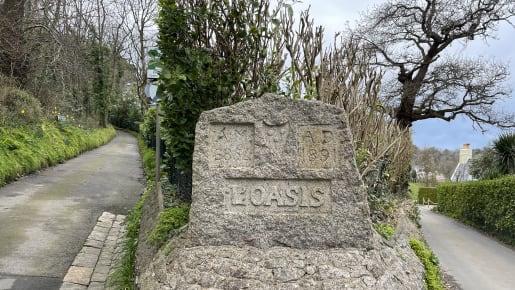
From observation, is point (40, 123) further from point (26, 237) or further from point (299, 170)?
point (299, 170)

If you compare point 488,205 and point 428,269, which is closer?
point 428,269

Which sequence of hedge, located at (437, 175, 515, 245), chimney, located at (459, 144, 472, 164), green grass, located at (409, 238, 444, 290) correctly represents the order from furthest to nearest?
chimney, located at (459, 144, 472, 164) < hedge, located at (437, 175, 515, 245) < green grass, located at (409, 238, 444, 290)

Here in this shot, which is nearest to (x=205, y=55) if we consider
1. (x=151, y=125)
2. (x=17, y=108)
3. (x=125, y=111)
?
(x=151, y=125)

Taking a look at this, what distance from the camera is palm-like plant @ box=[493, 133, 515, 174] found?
1488 centimetres

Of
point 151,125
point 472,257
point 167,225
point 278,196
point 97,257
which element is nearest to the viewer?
point 278,196

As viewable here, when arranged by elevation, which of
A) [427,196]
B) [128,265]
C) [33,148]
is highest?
[33,148]

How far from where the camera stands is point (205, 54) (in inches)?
197

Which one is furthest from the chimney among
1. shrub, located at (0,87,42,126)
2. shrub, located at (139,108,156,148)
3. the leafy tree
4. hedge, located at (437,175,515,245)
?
the leafy tree

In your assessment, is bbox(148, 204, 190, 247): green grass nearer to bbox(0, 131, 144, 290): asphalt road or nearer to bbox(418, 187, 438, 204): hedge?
bbox(0, 131, 144, 290): asphalt road

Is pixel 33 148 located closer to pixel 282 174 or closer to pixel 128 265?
pixel 128 265

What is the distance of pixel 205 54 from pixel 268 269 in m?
2.58

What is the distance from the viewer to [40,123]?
Result: 1287 cm

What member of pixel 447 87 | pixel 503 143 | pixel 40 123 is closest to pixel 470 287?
pixel 503 143

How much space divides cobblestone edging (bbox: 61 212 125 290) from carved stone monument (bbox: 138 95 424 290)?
4.39ft
